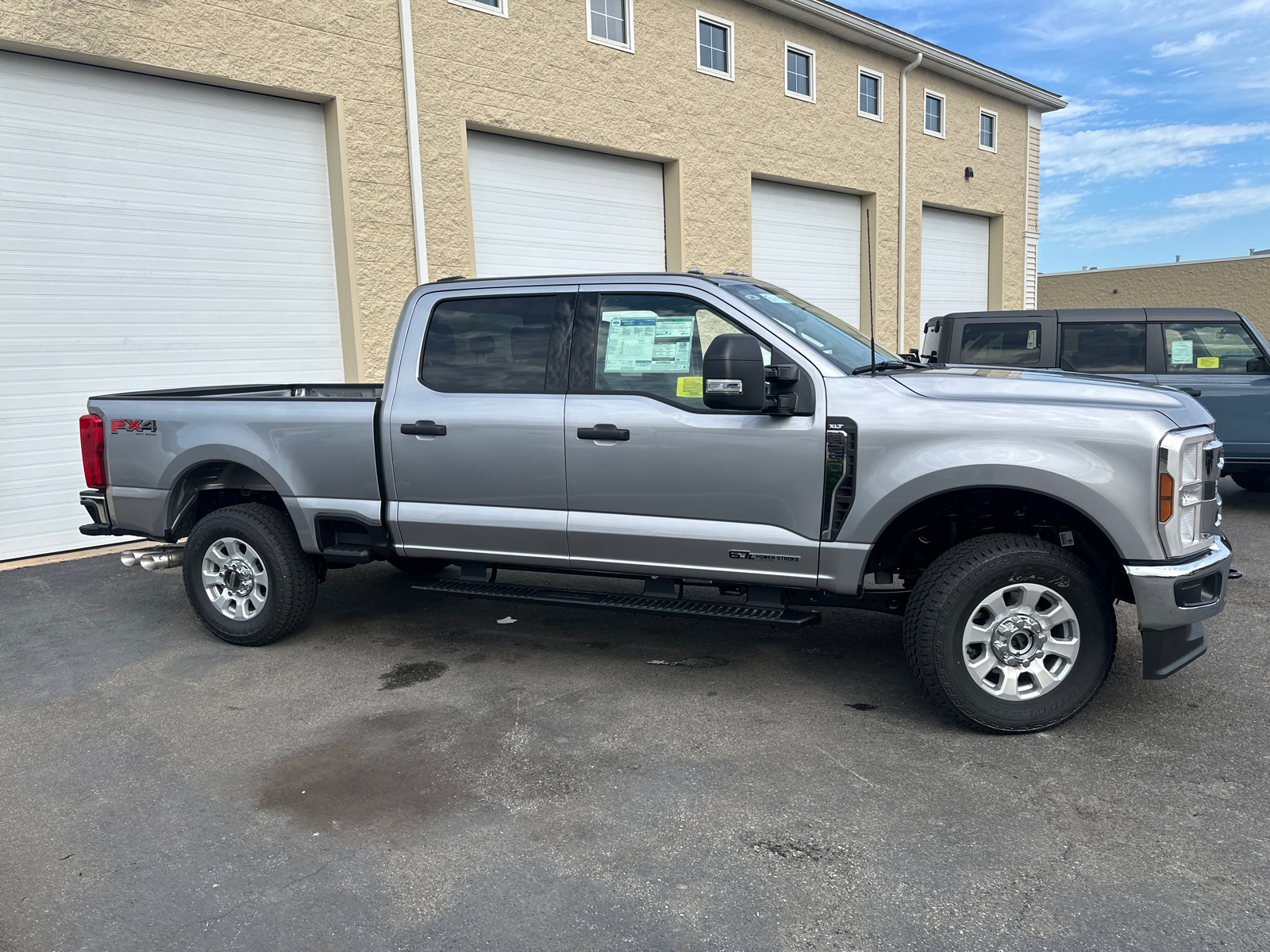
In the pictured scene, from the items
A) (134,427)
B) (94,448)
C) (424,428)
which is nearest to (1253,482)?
(424,428)

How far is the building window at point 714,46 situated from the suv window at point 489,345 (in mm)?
9834

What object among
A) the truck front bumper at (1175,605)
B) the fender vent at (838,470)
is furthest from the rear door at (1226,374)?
the fender vent at (838,470)

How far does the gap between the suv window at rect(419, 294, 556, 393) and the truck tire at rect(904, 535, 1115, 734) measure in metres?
2.28

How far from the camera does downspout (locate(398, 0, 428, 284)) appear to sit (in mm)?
10055

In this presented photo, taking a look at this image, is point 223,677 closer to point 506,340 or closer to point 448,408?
point 448,408

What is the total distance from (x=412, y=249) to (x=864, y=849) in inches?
349

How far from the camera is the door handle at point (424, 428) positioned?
4871mm

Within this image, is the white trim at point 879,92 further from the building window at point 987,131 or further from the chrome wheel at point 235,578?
the chrome wheel at point 235,578

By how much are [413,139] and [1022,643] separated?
28.6ft

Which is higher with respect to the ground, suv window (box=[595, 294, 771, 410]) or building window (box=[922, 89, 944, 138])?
building window (box=[922, 89, 944, 138])

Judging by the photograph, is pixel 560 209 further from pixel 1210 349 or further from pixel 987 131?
pixel 987 131

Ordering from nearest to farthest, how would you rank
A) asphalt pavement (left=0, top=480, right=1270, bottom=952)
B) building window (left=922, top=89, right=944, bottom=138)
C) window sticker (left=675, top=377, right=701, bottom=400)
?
asphalt pavement (left=0, top=480, right=1270, bottom=952), window sticker (left=675, top=377, right=701, bottom=400), building window (left=922, top=89, right=944, bottom=138)

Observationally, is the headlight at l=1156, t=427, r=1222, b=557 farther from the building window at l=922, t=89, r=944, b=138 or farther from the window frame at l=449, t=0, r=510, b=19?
the building window at l=922, t=89, r=944, b=138

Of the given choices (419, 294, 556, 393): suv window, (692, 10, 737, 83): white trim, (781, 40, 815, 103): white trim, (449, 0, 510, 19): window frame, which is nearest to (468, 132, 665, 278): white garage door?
(449, 0, 510, 19): window frame
